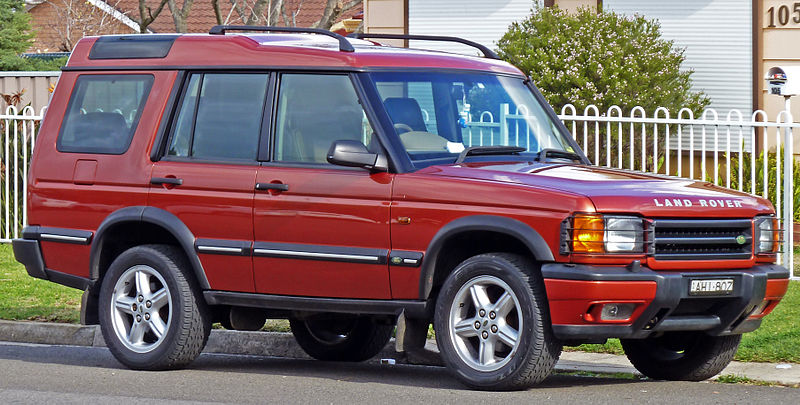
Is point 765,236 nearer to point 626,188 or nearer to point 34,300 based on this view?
point 626,188

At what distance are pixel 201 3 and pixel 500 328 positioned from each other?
32.8 m

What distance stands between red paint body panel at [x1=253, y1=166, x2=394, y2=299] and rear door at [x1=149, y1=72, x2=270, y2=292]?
0.12 m

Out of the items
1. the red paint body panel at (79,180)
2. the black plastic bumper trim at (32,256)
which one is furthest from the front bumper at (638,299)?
the black plastic bumper trim at (32,256)

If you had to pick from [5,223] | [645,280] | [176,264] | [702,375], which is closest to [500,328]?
[645,280]

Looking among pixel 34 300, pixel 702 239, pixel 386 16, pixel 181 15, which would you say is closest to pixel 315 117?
pixel 702 239

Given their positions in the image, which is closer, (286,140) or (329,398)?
(329,398)

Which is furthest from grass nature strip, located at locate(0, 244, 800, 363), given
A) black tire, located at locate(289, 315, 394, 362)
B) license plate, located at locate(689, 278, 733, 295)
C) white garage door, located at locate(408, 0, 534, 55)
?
white garage door, located at locate(408, 0, 534, 55)

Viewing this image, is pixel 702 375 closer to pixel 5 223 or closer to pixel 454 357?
pixel 454 357

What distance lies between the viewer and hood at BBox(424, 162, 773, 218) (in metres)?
7.32

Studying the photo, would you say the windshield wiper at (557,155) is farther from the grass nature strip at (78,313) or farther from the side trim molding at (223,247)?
the side trim molding at (223,247)

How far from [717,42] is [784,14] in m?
0.92

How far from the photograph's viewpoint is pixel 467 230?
297 inches

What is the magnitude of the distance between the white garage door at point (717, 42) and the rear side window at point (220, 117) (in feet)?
32.9

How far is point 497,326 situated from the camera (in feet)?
24.8
